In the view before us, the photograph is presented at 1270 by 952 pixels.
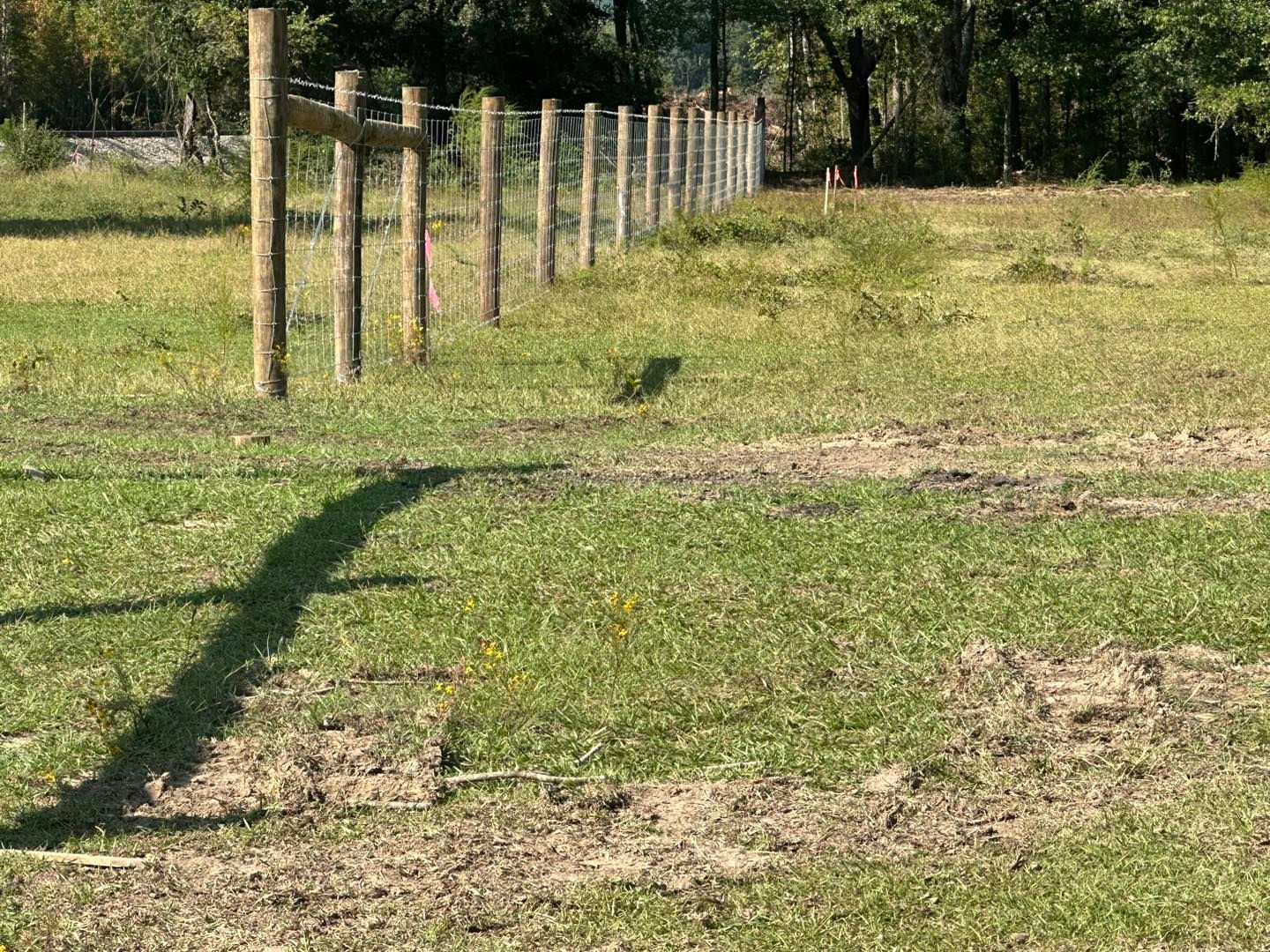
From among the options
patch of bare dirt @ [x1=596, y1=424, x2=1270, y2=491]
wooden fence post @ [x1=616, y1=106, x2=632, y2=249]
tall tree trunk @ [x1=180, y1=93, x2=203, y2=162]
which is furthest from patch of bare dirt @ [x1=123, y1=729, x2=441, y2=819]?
tall tree trunk @ [x1=180, y1=93, x2=203, y2=162]

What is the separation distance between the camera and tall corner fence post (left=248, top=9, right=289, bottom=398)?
9773 mm

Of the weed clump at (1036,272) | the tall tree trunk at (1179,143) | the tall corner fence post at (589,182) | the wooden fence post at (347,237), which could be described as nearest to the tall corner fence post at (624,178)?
the tall corner fence post at (589,182)

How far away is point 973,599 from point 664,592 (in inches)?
40.9

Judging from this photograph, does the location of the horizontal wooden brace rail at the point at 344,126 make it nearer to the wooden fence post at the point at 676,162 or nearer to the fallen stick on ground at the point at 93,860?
the fallen stick on ground at the point at 93,860

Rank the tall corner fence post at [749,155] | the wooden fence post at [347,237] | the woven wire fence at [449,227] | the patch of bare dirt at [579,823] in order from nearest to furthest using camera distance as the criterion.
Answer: the patch of bare dirt at [579,823] < the wooden fence post at [347,237] < the woven wire fence at [449,227] < the tall corner fence post at [749,155]

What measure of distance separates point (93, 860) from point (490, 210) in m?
10.1

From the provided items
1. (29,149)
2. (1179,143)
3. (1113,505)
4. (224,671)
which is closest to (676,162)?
(1113,505)

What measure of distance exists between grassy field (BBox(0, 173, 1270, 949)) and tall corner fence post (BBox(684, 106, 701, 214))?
12987 millimetres

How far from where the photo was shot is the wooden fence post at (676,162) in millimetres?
22156

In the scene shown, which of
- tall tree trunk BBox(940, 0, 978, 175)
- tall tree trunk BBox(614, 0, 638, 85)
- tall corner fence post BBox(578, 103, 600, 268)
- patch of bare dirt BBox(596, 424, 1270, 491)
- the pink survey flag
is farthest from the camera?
tall tree trunk BBox(614, 0, 638, 85)

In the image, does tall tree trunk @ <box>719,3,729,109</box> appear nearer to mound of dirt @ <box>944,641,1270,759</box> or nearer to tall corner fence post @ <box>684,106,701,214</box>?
tall corner fence post @ <box>684,106,701,214</box>

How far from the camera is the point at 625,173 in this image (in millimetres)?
18703

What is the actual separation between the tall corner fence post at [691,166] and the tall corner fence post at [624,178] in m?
2.97

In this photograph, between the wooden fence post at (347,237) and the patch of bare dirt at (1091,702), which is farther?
the wooden fence post at (347,237)
